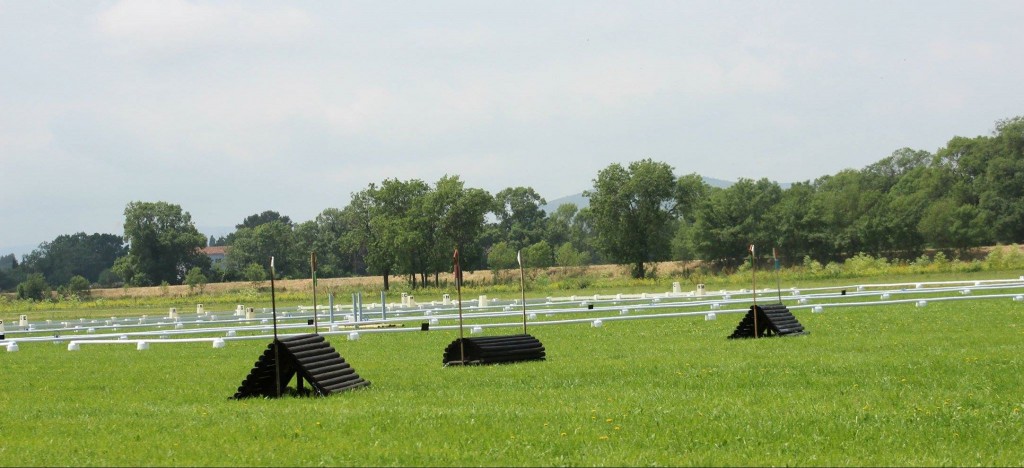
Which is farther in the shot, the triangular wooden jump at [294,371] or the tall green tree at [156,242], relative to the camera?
the tall green tree at [156,242]

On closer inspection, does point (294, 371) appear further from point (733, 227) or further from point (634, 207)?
point (733, 227)

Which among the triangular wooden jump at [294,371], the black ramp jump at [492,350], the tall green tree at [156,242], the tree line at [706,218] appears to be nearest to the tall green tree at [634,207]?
the tree line at [706,218]

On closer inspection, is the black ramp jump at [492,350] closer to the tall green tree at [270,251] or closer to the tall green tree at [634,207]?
the tall green tree at [634,207]

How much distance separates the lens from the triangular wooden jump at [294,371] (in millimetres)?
15633

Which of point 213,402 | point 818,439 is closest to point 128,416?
point 213,402

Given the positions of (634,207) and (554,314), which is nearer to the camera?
Answer: (554,314)

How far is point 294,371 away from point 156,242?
337 feet

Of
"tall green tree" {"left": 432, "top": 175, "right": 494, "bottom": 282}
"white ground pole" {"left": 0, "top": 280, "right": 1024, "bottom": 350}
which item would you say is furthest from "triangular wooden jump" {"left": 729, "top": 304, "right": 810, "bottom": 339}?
→ "tall green tree" {"left": 432, "top": 175, "right": 494, "bottom": 282}

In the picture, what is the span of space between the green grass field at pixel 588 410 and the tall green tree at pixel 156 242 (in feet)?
307

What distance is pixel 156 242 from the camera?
373ft

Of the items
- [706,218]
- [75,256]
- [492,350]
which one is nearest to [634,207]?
[706,218]

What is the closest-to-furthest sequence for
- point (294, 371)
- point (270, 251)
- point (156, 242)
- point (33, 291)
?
point (294, 371), point (33, 291), point (156, 242), point (270, 251)

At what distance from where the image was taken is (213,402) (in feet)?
50.6

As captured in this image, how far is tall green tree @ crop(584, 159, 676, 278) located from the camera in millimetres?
83938
